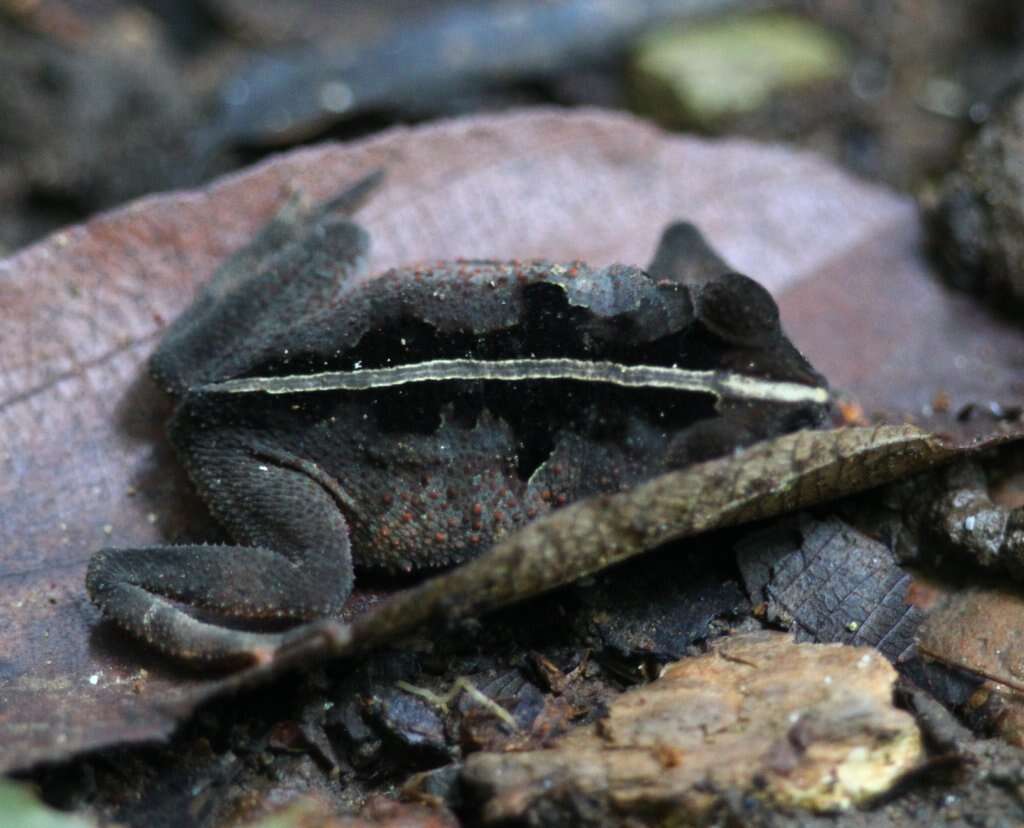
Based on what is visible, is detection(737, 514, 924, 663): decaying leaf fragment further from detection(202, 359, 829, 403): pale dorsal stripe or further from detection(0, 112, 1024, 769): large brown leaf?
detection(0, 112, 1024, 769): large brown leaf

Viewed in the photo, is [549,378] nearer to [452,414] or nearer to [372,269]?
[452,414]

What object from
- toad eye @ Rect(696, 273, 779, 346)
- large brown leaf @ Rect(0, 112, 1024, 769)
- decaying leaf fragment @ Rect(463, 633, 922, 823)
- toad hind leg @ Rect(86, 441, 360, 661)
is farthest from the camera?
toad eye @ Rect(696, 273, 779, 346)

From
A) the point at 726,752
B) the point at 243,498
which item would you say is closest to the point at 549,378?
the point at 243,498

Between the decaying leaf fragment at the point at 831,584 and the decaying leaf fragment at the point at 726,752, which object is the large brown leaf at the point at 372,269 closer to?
the decaying leaf fragment at the point at 831,584

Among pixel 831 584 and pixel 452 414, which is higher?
pixel 452 414

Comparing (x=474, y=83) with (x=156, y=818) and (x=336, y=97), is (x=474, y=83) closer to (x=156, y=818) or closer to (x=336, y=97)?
(x=336, y=97)

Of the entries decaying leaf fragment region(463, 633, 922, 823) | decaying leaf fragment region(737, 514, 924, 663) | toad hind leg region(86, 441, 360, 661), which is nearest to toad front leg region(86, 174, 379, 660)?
toad hind leg region(86, 441, 360, 661)
